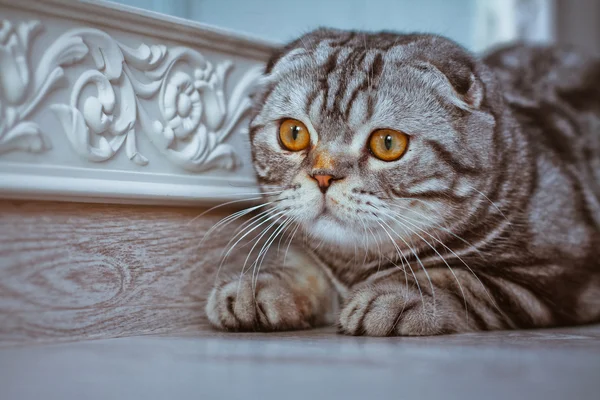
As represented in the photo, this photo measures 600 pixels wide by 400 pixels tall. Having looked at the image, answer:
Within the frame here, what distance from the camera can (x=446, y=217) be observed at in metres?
1.10

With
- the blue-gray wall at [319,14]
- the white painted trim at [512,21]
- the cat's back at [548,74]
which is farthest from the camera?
the white painted trim at [512,21]

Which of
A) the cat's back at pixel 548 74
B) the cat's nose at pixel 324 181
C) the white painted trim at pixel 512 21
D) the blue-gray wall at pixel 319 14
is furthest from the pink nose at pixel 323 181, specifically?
the white painted trim at pixel 512 21

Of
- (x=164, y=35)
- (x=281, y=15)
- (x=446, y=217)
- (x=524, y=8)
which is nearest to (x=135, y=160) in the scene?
(x=164, y=35)

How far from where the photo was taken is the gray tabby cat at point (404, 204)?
1044 mm

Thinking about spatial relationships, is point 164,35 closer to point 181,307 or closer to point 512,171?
point 181,307

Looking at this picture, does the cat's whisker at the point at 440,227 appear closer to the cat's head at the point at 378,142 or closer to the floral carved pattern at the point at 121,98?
the cat's head at the point at 378,142

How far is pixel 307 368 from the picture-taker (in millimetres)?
722

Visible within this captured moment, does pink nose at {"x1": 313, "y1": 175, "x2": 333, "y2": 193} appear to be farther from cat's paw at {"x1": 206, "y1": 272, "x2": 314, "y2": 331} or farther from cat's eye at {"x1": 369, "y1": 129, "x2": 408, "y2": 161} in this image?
cat's paw at {"x1": 206, "y1": 272, "x2": 314, "y2": 331}

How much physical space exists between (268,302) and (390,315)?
22 cm

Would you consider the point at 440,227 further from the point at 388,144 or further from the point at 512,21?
the point at 512,21

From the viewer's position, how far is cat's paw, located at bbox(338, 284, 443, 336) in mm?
995

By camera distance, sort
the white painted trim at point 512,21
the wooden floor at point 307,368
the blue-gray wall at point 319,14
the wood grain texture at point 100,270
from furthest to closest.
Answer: the white painted trim at point 512,21 → the blue-gray wall at point 319,14 → the wood grain texture at point 100,270 → the wooden floor at point 307,368

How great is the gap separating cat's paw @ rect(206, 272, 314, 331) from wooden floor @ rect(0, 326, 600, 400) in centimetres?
10

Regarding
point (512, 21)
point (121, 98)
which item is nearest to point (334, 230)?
point (121, 98)
